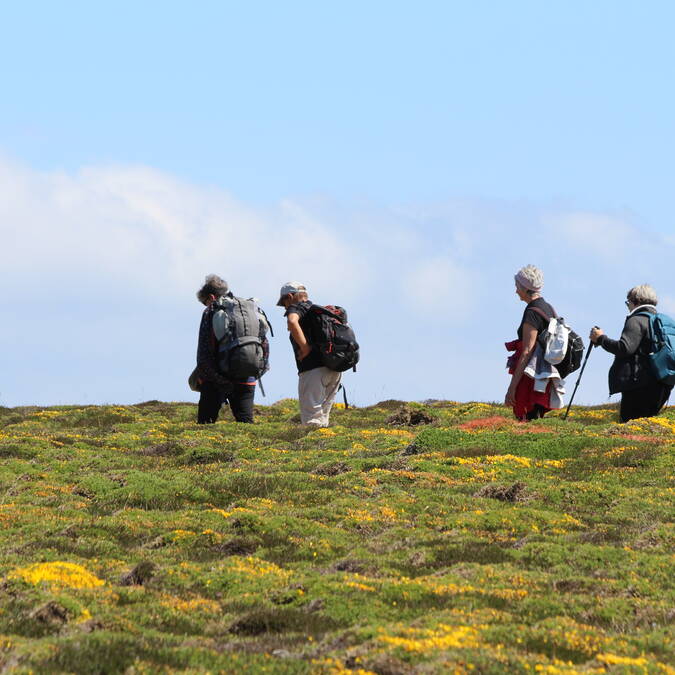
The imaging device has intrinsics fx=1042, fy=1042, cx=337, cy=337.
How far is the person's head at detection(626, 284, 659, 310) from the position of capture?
22625 mm

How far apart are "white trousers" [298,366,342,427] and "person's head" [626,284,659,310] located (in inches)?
296

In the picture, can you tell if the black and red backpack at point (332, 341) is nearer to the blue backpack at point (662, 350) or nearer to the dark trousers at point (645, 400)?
the dark trousers at point (645, 400)

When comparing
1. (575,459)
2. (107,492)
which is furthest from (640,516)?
(107,492)

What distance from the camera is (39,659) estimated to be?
9008mm

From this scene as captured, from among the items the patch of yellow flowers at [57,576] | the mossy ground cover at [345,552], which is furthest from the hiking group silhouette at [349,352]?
the patch of yellow flowers at [57,576]

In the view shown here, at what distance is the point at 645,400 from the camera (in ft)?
75.2

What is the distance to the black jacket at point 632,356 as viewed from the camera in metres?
21.8

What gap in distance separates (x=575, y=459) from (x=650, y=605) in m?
9.88

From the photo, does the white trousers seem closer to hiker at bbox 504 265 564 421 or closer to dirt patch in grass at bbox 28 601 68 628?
hiker at bbox 504 265 564 421

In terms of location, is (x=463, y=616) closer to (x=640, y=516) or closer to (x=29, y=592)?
(x=29, y=592)

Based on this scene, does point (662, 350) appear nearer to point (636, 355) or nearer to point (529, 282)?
point (636, 355)

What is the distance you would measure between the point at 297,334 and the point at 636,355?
26.4 feet

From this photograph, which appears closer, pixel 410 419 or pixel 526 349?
pixel 526 349

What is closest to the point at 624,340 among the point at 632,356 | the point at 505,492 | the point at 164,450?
the point at 632,356
